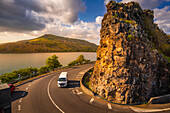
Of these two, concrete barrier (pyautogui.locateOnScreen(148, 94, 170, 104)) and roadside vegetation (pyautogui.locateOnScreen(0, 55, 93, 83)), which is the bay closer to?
roadside vegetation (pyautogui.locateOnScreen(0, 55, 93, 83))

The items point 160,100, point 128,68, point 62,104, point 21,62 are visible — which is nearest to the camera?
A: point 160,100

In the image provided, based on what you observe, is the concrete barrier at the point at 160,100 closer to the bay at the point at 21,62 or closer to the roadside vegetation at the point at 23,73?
the roadside vegetation at the point at 23,73

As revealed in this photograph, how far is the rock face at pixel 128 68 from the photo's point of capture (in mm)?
14070

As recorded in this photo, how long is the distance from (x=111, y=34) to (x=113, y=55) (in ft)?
13.4

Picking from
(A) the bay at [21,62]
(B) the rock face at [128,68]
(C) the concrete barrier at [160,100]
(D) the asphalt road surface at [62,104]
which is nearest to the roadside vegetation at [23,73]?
(D) the asphalt road surface at [62,104]

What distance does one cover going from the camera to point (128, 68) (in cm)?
1445

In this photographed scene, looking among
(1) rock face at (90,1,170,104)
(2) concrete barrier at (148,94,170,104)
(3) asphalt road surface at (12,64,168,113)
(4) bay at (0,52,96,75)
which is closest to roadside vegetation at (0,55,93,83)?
(3) asphalt road surface at (12,64,168,113)

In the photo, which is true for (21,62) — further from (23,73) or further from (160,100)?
(160,100)

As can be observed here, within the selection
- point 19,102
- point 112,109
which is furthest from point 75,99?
point 19,102

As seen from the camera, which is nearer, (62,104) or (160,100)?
(160,100)

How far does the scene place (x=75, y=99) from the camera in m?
14.9

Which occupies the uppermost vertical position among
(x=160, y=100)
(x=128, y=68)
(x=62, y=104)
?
(x=128, y=68)

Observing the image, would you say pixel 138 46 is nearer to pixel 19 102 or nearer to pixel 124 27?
pixel 124 27

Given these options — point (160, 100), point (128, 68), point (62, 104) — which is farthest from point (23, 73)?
point (160, 100)
